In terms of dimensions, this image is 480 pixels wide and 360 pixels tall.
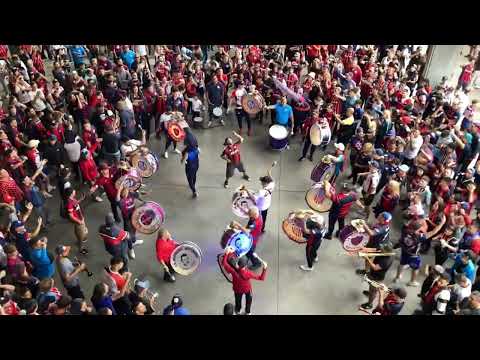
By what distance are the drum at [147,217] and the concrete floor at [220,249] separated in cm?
87

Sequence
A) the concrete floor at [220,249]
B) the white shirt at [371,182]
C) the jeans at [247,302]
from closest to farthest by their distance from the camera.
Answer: the jeans at [247,302] → the concrete floor at [220,249] → the white shirt at [371,182]

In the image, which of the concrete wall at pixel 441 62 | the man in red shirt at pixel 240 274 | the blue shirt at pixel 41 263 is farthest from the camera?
the concrete wall at pixel 441 62

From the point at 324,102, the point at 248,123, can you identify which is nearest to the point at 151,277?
the point at 248,123

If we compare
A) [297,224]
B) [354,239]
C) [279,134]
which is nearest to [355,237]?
[354,239]

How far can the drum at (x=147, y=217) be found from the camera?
860cm

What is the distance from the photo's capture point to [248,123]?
1259cm

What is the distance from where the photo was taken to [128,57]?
1442cm

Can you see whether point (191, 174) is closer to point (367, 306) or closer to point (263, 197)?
point (263, 197)

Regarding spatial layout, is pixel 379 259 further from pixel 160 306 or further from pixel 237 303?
pixel 160 306

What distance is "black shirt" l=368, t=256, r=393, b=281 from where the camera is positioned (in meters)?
8.02

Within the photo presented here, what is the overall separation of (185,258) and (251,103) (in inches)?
205

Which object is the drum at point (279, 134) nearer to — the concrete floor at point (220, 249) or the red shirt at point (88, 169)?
the concrete floor at point (220, 249)

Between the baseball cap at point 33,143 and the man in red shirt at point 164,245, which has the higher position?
the baseball cap at point 33,143

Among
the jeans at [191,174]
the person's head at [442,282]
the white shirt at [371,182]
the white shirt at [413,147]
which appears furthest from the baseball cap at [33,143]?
the person's head at [442,282]
